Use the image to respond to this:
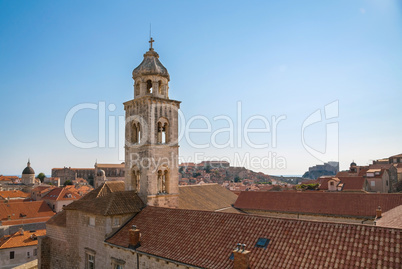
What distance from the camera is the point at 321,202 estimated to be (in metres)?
27.1

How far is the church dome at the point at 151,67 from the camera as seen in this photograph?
747 inches

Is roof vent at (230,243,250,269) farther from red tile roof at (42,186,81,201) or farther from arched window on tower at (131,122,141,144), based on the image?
red tile roof at (42,186,81,201)

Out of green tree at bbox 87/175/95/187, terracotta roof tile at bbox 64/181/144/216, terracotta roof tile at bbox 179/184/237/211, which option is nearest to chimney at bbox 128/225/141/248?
terracotta roof tile at bbox 64/181/144/216

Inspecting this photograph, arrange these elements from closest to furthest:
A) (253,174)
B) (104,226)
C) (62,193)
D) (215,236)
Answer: (215,236)
(104,226)
(62,193)
(253,174)

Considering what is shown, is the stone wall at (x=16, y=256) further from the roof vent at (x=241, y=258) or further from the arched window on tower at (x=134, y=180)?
the roof vent at (x=241, y=258)

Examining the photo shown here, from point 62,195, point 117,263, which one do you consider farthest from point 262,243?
point 62,195

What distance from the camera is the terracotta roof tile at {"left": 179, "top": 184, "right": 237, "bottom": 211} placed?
22.8m

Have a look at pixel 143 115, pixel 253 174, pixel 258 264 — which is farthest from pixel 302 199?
pixel 253 174

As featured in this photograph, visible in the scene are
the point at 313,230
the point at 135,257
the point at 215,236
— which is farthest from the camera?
the point at 135,257

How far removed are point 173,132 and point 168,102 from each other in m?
2.04

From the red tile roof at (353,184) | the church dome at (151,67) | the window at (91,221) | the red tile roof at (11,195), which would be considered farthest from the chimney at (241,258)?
the red tile roof at (11,195)

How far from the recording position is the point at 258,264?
31.6ft

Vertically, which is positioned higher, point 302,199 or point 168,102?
point 168,102

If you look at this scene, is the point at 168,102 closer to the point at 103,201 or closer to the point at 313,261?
the point at 103,201
